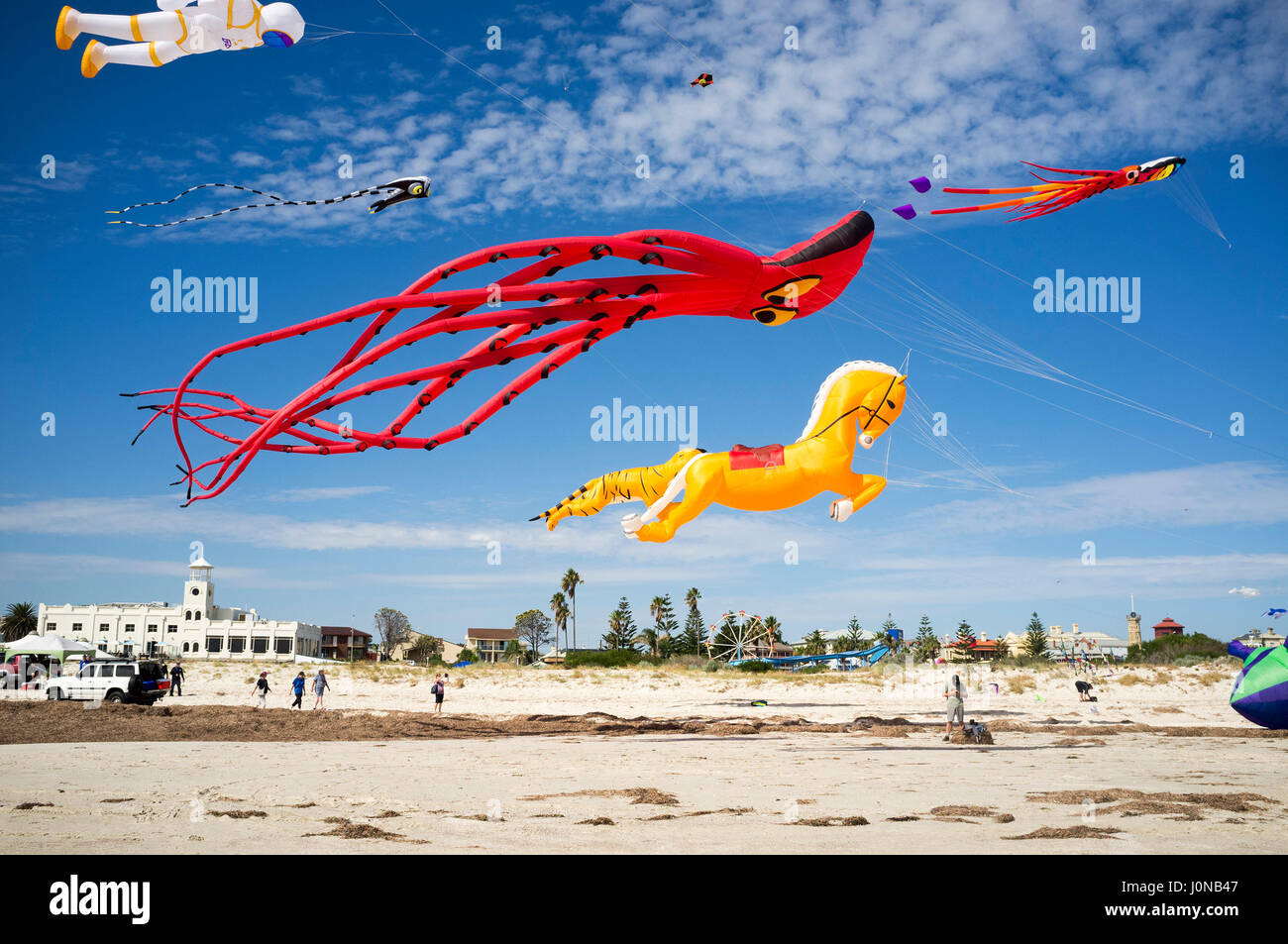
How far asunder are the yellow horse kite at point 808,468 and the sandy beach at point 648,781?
469 cm

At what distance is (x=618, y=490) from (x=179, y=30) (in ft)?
37.7

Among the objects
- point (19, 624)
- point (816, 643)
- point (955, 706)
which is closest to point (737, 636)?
point (955, 706)

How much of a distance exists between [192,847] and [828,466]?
11.9 metres

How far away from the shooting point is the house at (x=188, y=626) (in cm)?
8075

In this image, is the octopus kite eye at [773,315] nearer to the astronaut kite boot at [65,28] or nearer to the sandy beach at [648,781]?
the sandy beach at [648,781]

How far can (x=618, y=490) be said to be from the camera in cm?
1880

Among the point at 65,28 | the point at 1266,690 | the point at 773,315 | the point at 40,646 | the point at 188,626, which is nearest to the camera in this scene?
the point at 65,28

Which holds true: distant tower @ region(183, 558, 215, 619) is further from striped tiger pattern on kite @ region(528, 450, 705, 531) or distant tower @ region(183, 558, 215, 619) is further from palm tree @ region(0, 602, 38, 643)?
striped tiger pattern on kite @ region(528, 450, 705, 531)

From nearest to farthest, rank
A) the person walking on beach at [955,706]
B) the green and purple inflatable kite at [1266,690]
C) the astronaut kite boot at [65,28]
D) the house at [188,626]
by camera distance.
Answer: the astronaut kite boot at [65,28]
the green and purple inflatable kite at [1266,690]
the person walking on beach at [955,706]
the house at [188,626]

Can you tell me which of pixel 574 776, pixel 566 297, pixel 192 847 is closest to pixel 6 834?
pixel 192 847

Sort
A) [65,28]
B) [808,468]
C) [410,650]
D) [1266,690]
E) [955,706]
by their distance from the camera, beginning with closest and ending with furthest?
[65,28] < [1266,690] < [808,468] < [955,706] < [410,650]

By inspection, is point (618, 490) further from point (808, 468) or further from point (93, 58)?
point (93, 58)

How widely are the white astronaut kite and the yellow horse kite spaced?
10273mm

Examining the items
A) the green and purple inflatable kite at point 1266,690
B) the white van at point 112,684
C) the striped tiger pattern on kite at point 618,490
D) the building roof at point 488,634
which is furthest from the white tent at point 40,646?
the building roof at point 488,634
